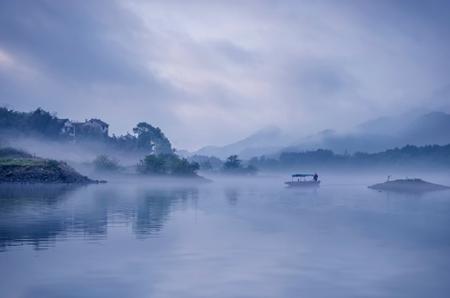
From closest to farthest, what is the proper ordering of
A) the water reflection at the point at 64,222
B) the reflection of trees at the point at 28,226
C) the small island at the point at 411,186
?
the reflection of trees at the point at 28,226
the water reflection at the point at 64,222
the small island at the point at 411,186

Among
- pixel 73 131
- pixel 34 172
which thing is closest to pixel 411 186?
pixel 34 172

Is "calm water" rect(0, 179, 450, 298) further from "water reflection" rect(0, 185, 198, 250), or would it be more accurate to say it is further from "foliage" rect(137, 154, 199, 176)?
"foliage" rect(137, 154, 199, 176)

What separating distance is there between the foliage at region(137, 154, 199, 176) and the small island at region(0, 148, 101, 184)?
3640 cm

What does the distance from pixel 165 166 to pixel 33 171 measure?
2227 inches

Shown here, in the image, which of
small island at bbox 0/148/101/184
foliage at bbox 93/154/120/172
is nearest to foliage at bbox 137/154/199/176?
foliage at bbox 93/154/120/172

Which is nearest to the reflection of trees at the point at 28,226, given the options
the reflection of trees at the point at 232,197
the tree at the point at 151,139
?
the reflection of trees at the point at 232,197

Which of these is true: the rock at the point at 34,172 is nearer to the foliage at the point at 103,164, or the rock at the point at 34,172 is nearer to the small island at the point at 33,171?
the small island at the point at 33,171

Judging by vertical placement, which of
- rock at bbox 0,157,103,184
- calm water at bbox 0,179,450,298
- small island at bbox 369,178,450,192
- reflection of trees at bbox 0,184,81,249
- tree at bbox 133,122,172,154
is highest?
tree at bbox 133,122,172,154

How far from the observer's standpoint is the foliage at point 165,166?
155 metres

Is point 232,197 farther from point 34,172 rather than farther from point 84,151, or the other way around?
point 84,151

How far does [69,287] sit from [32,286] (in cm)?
147

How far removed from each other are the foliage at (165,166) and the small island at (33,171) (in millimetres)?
36404

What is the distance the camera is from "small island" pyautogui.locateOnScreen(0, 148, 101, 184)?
10331 cm

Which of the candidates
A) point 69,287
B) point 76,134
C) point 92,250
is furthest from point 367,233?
point 76,134
